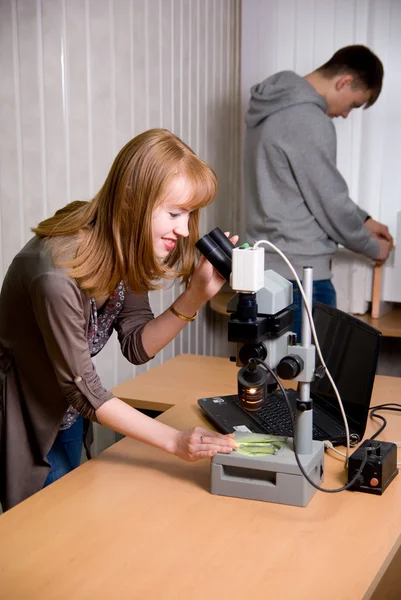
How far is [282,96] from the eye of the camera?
2.75 metres

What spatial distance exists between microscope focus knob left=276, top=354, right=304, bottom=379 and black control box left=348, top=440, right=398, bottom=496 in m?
0.24

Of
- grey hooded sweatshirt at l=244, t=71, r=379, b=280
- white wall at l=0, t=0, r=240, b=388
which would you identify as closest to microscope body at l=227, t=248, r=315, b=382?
white wall at l=0, t=0, r=240, b=388

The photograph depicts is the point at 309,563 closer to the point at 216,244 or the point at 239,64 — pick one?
the point at 216,244

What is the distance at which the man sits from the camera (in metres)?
2.72

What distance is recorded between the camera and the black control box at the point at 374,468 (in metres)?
1.41

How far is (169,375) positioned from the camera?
232cm

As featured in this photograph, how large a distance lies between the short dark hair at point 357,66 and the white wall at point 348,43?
761mm

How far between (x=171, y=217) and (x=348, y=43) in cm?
258

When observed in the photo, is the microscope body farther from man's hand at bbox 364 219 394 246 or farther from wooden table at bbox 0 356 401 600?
man's hand at bbox 364 219 394 246

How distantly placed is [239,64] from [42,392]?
2.73 m

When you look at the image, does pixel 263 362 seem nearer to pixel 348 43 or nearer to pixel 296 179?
pixel 296 179

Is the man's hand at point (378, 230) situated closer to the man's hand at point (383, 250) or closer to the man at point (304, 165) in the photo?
the man's hand at point (383, 250)

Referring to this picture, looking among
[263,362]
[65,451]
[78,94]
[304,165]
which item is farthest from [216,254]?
[304,165]

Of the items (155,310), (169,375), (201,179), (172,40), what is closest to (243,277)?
(201,179)
